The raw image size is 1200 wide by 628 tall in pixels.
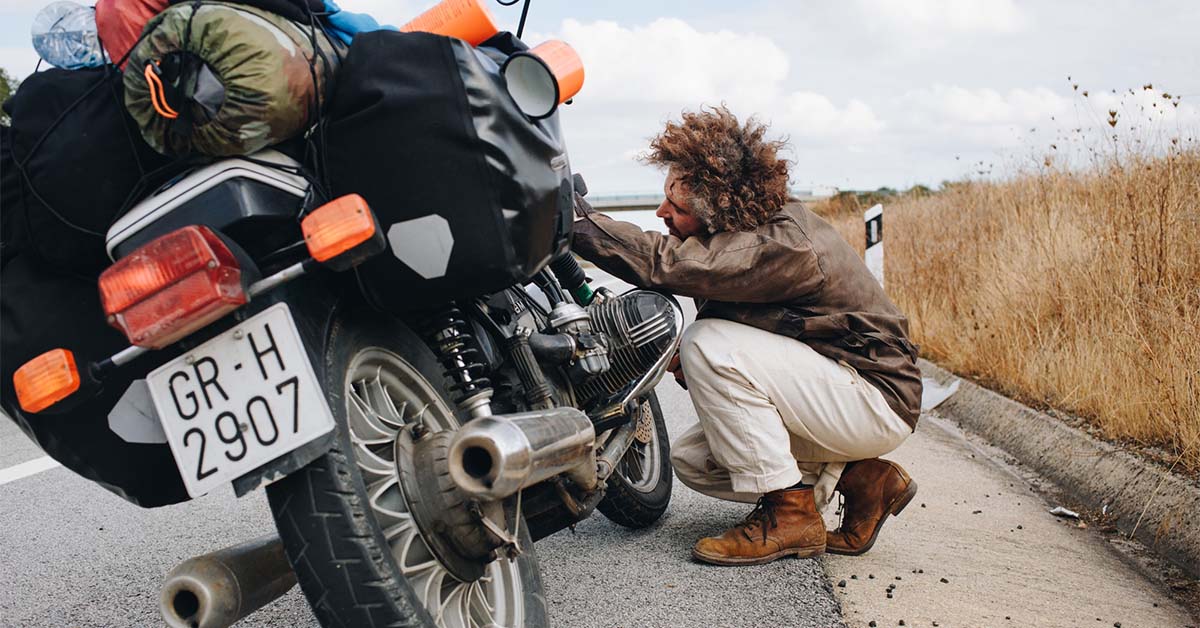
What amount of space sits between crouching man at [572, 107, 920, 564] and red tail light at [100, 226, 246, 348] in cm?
182

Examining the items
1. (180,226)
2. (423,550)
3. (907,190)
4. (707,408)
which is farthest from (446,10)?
(907,190)

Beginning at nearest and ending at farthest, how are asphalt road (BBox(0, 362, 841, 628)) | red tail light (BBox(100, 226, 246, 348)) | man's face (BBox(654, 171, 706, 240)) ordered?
red tail light (BBox(100, 226, 246, 348))
asphalt road (BBox(0, 362, 841, 628))
man's face (BBox(654, 171, 706, 240))

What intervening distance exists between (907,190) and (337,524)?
17530 millimetres

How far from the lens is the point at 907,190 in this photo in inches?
730

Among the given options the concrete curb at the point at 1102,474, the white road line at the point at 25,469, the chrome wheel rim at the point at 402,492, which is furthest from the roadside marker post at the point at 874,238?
the chrome wheel rim at the point at 402,492

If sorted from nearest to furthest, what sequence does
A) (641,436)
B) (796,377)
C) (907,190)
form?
1. (796,377)
2. (641,436)
3. (907,190)

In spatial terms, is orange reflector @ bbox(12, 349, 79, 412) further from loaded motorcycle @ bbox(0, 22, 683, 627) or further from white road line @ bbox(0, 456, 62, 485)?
white road line @ bbox(0, 456, 62, 485)

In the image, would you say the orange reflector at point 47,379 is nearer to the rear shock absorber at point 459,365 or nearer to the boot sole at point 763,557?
the rear shock absorber at point 459,365

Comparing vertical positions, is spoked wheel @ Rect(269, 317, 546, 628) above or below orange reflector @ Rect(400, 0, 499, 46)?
below

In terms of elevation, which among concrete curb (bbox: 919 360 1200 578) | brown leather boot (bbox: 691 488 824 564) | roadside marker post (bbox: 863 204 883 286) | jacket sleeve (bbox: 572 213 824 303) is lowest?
concrete curb (bbox: 919 360 1200 578)

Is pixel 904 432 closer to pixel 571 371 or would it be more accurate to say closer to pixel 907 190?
pixel 571 371

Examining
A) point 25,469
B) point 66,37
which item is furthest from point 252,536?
point 66,37

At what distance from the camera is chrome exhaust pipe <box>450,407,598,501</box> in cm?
225

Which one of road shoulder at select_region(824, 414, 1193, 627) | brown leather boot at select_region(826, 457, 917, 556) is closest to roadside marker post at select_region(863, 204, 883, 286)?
road shoulder at select_region(824, 414, 1193, 627)
